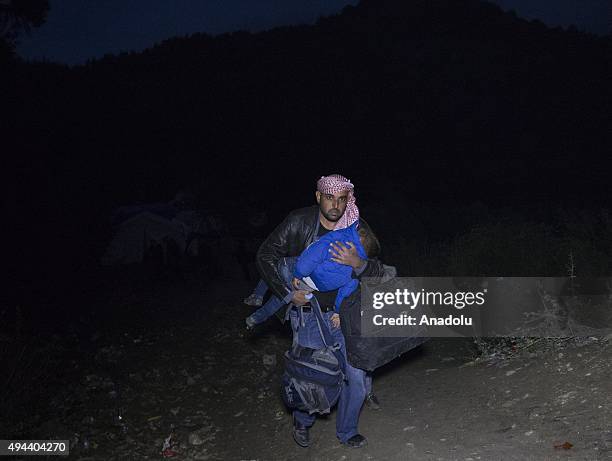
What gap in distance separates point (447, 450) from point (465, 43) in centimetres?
7041

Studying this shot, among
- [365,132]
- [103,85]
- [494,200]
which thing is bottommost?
[494,200]

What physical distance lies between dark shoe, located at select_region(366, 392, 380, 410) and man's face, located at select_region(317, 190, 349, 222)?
241cm

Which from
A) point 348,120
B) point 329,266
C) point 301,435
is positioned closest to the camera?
point 329,266

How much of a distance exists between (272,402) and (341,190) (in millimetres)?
3340

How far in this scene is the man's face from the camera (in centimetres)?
456

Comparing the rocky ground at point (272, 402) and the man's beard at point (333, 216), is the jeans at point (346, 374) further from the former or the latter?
the man's beard at point (333, 216)

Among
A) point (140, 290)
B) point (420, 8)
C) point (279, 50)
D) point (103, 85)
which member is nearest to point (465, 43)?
point (420, 8)

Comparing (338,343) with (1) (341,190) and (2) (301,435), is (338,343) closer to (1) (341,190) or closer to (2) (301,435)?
(2) (301,435)

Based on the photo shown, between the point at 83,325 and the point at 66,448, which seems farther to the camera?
the point at 83,325

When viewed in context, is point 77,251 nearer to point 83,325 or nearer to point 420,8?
point 83,325

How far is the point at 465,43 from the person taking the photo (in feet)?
227

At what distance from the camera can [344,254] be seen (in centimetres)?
439

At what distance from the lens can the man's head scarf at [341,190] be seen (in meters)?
4.56

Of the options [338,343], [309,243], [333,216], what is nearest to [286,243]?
[309,243]
